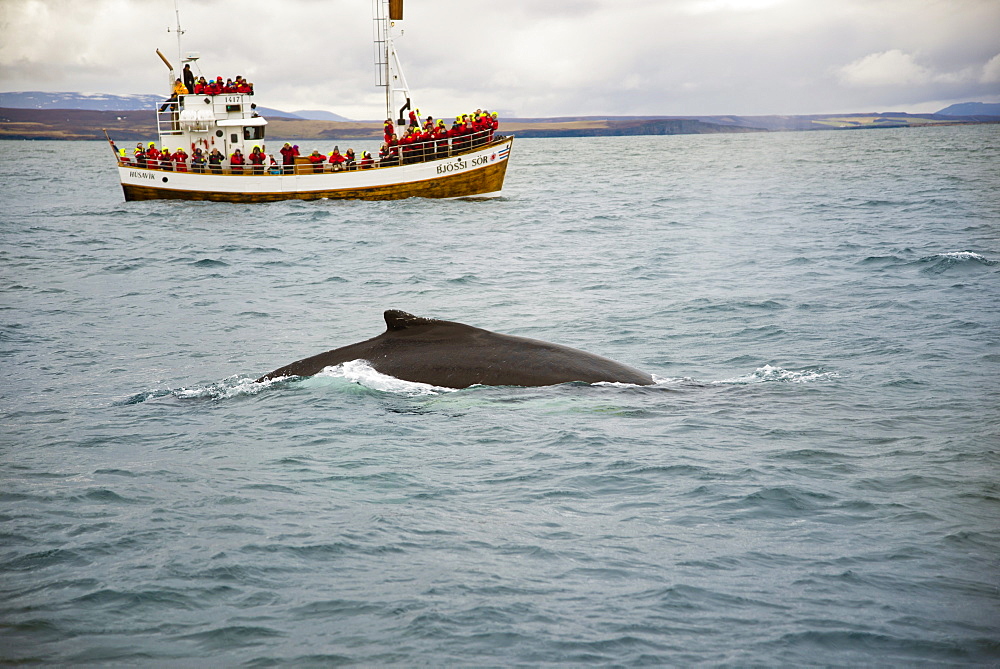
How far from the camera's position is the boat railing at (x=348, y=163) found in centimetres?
4331

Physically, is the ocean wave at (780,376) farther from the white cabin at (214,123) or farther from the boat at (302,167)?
the white cabin at (214,123)

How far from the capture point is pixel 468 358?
998cm

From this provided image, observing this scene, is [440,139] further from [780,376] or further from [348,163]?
[780,376]

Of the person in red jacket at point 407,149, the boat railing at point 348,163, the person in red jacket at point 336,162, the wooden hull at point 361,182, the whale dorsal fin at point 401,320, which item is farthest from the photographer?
the person in red jacket at point 336,162

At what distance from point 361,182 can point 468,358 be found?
115 ft

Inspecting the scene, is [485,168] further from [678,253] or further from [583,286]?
[583,286]

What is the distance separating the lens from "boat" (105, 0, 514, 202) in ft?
143

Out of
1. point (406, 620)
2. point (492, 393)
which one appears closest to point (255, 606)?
point (406, 620)

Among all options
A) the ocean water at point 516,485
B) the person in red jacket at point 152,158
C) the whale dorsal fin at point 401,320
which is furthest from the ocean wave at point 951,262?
the person in red jacket at point 152,158

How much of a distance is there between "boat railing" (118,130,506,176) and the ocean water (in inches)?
1006

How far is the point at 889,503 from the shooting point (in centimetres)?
705

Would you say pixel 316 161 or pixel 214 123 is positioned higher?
pixel 214 123

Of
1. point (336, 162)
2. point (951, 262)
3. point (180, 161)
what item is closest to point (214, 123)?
point (180, 161)

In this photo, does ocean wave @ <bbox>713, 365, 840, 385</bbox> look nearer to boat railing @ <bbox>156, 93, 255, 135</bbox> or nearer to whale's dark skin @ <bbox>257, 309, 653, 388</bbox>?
whale's dark skin @ <bbox>257, 309, 653, 388</bbox>
